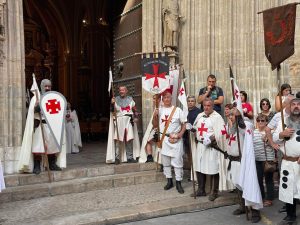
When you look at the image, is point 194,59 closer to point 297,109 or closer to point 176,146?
point 176,146

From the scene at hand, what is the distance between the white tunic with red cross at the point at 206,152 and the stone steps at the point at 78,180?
1.53 metres

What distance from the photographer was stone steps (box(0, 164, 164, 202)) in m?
6.88

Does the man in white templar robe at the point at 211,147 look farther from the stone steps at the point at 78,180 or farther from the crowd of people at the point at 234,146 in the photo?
the stone steps at the point at 78,180

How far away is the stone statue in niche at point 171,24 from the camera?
29.9ft

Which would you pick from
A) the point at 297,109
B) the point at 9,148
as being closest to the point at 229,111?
the point at 297,109

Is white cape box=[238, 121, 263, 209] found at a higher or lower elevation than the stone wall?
lower

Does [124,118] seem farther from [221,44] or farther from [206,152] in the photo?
[221,44]

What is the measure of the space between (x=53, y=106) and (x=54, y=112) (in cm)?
11

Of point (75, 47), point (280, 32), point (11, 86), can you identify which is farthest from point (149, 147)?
point (75, 47)

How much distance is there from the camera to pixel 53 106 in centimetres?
731

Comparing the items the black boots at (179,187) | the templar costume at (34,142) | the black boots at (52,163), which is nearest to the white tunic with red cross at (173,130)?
the black boots at (179,187)

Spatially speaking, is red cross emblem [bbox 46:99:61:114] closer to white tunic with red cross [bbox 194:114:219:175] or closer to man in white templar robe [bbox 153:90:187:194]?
man in white templar robe [bbox 153:90:187:194]

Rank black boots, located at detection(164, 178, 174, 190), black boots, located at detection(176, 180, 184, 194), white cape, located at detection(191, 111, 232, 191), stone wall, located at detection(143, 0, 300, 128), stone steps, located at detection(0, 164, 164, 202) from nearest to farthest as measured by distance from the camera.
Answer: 1. white cape, located at detection(191, 111, 232, 191)
2. stone steps, located at detection(0, 164, 164, 202)
3. black boots, located at detection(176, 180, 184, 194)
4. black boots, located at detection(164, 178, 174, 190)
5. stone wall, located at detection(143, 0, 300, 128)

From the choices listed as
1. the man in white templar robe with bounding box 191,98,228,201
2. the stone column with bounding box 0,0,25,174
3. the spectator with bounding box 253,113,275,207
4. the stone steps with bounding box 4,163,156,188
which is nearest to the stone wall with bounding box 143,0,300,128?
the stone steps with bounding box 4,163,156,188
